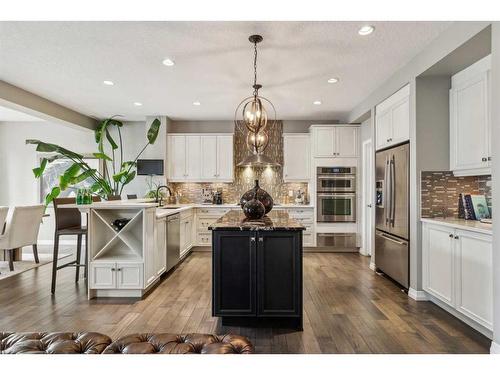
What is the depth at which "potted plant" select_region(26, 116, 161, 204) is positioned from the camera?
504 cm

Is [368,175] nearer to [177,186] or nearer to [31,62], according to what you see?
[177,186]

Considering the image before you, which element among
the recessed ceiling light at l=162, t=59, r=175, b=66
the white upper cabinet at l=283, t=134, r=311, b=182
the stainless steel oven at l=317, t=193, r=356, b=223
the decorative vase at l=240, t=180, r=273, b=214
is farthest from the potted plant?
the stainless steel oven at l=317, t=193, r=356, b=223

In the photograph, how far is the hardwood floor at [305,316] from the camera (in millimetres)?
2307

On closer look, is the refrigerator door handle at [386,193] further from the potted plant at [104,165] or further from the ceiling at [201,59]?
the potted plant at [104,165]

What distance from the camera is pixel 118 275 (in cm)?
331

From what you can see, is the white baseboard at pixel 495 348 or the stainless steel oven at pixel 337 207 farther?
the stainless steel oven at pixel 337 207

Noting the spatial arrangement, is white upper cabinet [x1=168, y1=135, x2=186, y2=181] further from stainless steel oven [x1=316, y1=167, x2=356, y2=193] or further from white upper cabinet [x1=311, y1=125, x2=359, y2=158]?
stainless steel oven [x1=316, y1=167, x2=356, y2=193]

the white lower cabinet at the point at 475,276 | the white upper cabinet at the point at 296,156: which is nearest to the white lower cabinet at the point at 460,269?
the white lower cabinet at the point at 475,276

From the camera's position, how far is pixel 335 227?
5.59m

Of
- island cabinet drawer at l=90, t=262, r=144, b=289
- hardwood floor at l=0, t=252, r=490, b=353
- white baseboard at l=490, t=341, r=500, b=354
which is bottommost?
hardwood floor at l=0, t=252, r=490, b=353

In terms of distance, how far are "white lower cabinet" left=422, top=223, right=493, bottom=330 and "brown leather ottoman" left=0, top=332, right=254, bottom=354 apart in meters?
2.16

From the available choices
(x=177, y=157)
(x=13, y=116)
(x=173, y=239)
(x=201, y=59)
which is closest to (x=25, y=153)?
(x=13, y=116)

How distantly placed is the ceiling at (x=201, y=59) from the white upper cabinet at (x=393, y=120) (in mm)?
347

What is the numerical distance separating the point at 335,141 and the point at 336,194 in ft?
3.46
